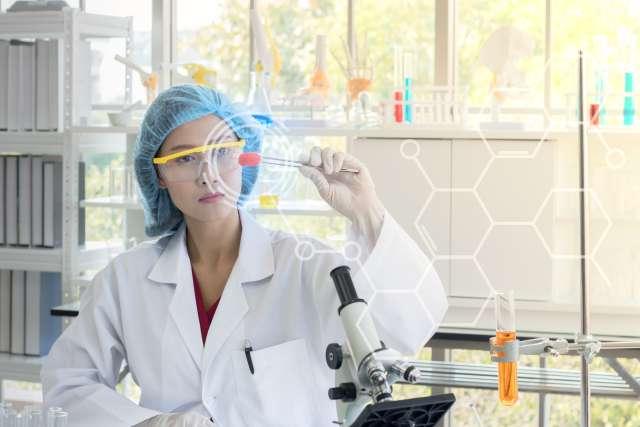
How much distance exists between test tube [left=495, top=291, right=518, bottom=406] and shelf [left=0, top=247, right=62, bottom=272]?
2.69 metres

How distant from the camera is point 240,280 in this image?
2.00m

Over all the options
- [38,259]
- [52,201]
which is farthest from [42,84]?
[38,259]

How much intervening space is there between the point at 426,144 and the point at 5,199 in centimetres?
163

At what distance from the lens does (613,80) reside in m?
3.41

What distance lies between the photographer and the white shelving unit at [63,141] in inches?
141

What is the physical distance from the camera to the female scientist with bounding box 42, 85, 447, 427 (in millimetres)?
1919

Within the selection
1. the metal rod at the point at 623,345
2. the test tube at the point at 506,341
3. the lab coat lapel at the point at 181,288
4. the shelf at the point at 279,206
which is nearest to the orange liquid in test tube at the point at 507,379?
the test tube at the point at 506,341

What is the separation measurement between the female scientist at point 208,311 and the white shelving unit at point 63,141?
160cm

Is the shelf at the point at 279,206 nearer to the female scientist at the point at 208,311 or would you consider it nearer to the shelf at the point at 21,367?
the shelf at the point at 21,367

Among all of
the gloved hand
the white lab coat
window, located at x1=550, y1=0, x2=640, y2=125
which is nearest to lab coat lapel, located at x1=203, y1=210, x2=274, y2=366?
the white lab coat

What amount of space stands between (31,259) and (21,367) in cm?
42

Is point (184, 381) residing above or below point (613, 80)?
below

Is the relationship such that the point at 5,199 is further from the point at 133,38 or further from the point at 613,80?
the point at 613,80

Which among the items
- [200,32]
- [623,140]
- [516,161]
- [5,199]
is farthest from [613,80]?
[5,199]
